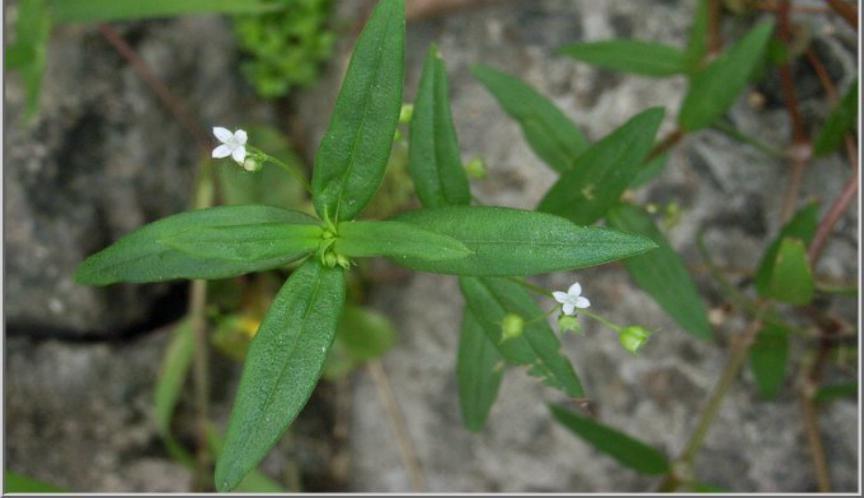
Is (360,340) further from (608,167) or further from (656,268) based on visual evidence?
(608,167)

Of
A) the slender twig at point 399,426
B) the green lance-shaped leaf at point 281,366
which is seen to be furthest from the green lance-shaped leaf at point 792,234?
the slender twig at point 399,426

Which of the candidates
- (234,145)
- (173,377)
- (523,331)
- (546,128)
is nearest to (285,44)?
(173,377)

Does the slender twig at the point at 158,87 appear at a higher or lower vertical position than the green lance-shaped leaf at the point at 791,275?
higher

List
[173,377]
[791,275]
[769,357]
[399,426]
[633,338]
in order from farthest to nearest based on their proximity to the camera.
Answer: [399,426] < [173,377] < [769,357] < [791,275] < [633,338]

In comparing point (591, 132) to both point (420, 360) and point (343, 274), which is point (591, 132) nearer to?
point (420, 360)

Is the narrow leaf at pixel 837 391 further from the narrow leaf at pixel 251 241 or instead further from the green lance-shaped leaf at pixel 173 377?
the green lance-shaped leaf at pixel 173 377

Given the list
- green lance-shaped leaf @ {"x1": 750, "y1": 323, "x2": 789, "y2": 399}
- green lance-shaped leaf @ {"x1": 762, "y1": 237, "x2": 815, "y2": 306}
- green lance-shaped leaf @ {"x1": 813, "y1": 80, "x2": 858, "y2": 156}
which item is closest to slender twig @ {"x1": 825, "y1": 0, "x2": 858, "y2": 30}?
green lance-shaped leaf @ {"x1": 813, "y1": 80, "x2": 858, "y2": 156}

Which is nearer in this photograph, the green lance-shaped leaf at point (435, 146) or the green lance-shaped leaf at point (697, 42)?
the green lance-shaped leaf at point (435, 146)
